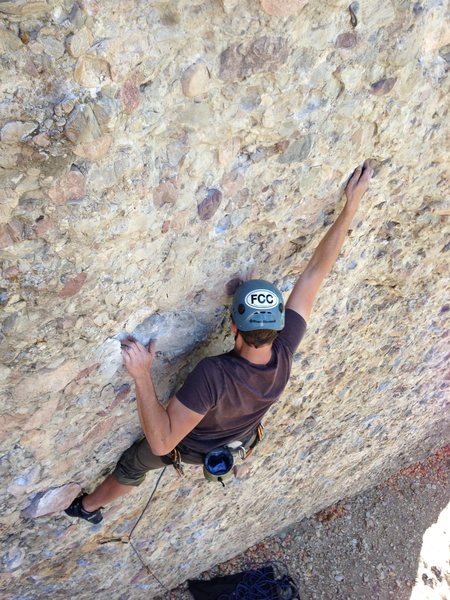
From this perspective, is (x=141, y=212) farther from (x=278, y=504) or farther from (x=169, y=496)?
(x=278, y=504)

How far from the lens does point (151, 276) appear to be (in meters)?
2.41

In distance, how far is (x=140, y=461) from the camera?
2.96 m

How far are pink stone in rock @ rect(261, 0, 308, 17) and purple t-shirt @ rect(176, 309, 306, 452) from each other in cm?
126

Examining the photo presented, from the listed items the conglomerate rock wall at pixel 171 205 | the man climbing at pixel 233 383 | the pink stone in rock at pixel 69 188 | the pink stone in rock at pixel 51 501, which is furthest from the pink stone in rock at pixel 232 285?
the pink stone in rock at pixel 51 501

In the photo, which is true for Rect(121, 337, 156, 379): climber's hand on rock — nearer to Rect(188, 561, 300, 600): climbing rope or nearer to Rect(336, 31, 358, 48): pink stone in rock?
Rect(336, 31, 358, 48): pink stone in rock

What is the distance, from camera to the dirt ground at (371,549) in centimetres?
511

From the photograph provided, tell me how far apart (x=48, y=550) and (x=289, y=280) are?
1.84 m

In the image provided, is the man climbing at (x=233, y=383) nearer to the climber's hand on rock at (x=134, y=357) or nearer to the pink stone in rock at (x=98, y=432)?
the climber's hand on rock at (x=134, y=357)

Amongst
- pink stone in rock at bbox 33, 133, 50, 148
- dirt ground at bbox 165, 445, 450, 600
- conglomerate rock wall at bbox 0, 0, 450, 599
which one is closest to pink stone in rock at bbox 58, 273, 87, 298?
conglomerate rock wall at bbox 0, 0, 450, 599

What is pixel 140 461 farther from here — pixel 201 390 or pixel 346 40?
pixel 346 40

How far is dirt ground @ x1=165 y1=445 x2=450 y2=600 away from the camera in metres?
5.11

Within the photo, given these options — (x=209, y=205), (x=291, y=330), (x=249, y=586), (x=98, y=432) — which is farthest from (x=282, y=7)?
(x=249, y=586)

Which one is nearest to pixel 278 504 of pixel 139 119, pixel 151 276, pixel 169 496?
pixel 169 496

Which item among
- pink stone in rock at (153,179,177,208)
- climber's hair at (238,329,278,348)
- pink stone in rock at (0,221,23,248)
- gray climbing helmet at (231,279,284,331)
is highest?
pink stone in rock at (0,221,23,248)
